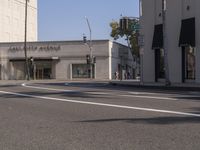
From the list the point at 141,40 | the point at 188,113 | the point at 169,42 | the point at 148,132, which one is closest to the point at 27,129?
the point at 148,132

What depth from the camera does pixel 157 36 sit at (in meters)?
43.0

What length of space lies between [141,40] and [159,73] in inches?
245

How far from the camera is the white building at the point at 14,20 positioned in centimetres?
9762

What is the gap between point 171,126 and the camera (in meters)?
12.1

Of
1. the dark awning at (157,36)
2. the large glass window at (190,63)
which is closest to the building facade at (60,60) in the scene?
the dark awning at (157,36)

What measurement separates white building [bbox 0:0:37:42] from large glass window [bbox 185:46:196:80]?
60.9 metres

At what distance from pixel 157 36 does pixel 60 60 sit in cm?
4042

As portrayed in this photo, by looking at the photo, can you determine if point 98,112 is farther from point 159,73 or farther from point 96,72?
point 96,72

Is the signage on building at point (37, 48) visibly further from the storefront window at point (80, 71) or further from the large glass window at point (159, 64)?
the large glass window at point (159, 64)

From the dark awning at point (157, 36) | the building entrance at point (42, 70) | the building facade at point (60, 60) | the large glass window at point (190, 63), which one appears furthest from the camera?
the building entrance at point (42, 70)

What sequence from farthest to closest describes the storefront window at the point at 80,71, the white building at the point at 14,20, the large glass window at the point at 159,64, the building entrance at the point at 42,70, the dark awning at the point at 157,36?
the white building at the point at 14,20 < the building entrance at the point at 42,70 < the storefront window at the point at 80,71 < the large glass window at the point at 159,64 < the dark awning at the point at 157,36

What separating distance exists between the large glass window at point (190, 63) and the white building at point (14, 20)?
60.9 metres

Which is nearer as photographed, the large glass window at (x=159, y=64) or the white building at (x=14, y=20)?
the large glass window at (x=159, y=64)

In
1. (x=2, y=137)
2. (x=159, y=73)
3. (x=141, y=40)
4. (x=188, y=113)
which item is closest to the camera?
(x=2, y=137)
